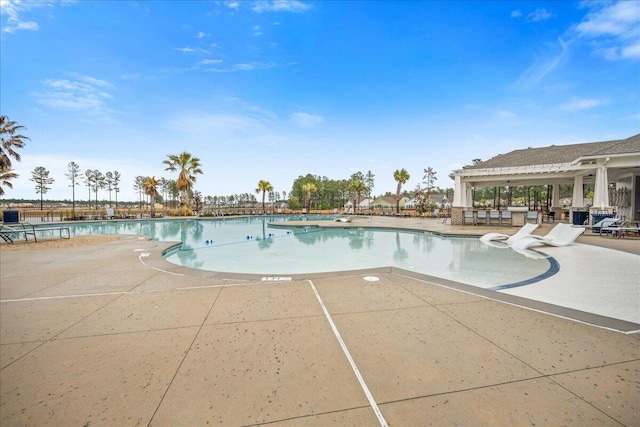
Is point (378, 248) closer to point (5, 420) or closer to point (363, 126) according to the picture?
point (5, 420)

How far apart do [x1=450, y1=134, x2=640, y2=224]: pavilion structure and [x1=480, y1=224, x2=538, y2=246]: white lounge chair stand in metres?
6.21

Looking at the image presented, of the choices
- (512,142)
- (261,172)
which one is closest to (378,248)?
(512,142)

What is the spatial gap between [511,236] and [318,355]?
37.8 ft

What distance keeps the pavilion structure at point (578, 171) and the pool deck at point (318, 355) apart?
40.5ft

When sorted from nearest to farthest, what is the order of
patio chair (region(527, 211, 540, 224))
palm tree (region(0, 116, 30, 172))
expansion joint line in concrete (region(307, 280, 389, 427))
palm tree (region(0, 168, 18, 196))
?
1. expansion joint line in concrete (region(307, 280, 389, 427))
2. patio chair (region(527, 211, 540, 224))
3. palm tree (region(0, 116, 30, 172))
4. palm tree (region(0, 168, 18, 196))

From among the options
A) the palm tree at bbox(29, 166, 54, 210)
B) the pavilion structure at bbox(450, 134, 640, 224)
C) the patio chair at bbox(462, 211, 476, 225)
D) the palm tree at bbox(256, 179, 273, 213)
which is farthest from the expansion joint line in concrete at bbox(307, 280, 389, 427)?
the palm tree at bbox(29, 166, 54, 210)

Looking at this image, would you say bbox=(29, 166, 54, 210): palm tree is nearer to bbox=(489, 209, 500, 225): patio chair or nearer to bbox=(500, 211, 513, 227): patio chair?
bbox=(489, 209, 500, 225): patio chair

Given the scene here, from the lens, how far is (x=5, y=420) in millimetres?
1670

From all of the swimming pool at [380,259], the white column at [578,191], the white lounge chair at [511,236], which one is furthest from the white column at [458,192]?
the white lounge chair at [511,236]

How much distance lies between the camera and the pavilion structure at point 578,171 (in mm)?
12541

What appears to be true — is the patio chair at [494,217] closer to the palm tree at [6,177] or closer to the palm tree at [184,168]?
the palm tree at [184,168]

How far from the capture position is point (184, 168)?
29.4m

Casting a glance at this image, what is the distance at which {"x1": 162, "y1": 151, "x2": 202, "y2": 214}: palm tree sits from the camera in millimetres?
29062

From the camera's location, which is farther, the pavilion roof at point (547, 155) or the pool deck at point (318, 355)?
the pavilion roof at point (547, 155)
